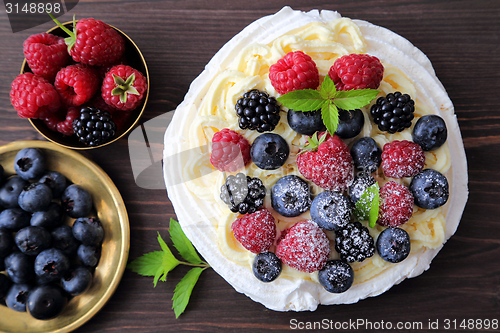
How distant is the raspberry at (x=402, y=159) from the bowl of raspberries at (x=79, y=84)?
1.31 m

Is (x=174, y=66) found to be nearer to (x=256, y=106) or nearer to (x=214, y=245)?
(x=256, y=106)

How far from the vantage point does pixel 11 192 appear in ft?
6.53

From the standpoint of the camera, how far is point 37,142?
6.61ft

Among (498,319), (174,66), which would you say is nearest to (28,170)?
(174,66)

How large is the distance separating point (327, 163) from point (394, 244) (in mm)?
501

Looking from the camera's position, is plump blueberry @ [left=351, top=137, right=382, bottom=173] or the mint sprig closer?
the mint sprig

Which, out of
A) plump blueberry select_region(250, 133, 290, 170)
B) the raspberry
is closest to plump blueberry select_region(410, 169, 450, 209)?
the raspberry

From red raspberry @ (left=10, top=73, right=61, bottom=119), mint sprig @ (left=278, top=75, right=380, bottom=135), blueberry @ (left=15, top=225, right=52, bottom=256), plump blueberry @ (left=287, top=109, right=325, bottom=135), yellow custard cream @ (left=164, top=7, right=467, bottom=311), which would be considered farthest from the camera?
blueberry @ (left=15, top=225, right=52, bottom=256)

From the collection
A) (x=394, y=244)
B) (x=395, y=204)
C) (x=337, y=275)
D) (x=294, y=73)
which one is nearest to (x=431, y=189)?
(x=395, y=204)

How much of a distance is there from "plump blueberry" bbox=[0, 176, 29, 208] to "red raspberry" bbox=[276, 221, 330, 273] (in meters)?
1.54

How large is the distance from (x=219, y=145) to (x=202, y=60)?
2.69 ft

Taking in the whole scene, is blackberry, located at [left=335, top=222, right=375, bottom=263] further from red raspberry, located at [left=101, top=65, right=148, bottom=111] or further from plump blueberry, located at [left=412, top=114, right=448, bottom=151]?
red raspberry, located at [left=101, top=65, right=148, bottom=111]

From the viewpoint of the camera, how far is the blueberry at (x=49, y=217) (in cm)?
195

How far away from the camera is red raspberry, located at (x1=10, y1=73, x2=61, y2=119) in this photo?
1.79 m
